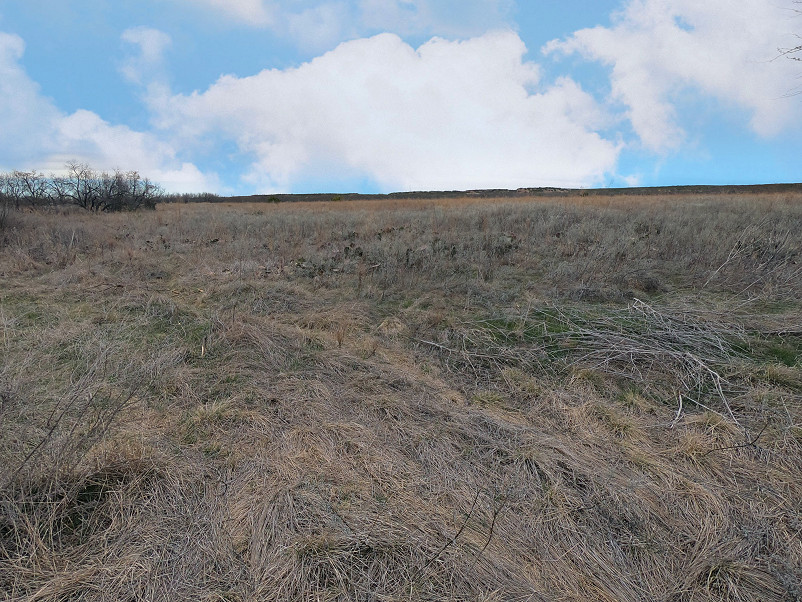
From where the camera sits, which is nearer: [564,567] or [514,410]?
[564,567]

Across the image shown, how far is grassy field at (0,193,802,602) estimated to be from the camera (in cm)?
168

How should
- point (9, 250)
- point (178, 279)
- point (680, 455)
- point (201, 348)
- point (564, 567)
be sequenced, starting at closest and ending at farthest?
point (564, 567)
point (680, 455)
point (201, 348)
point (178, 279)
point (9, 250)

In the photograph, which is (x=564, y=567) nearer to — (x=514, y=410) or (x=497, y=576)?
(x=497, y=576)

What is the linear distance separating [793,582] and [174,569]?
8.54ft

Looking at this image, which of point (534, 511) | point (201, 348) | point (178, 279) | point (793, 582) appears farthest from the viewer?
point (178, 279)

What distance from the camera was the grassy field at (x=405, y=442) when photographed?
1.68 m

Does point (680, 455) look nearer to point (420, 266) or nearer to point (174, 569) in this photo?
point (174, 569)

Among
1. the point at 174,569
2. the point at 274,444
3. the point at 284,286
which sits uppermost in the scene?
the point at 284,286

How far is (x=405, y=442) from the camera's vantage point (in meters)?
2.51

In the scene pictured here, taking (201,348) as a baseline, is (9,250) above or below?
above

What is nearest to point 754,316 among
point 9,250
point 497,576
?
point 497,576

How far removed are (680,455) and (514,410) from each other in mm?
1025

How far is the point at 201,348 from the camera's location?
3820 mm

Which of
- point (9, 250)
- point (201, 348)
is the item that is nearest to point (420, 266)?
point (201, 348)
